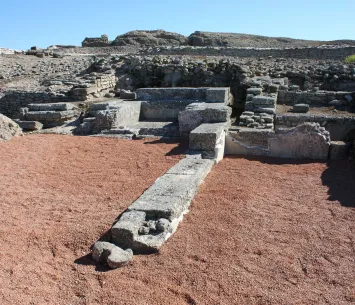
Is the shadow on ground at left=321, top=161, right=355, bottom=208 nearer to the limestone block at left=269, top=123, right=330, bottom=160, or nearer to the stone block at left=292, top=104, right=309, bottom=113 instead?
the limestone block at left=269, top=123, right=330, bottom=160

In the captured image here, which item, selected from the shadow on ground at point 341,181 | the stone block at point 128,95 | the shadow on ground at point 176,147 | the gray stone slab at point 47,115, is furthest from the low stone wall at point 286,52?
the shadow on ground at point 341,181

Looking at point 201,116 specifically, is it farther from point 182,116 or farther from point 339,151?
point 339,151

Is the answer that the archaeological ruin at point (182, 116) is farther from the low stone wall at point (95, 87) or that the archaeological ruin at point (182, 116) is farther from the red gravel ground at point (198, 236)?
the red gravel ground at point (198, 236)

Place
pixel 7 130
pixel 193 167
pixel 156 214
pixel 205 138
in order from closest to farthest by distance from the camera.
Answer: pixel 156 214 < pixel 193 167 < pixel 205 138 < pixel 7 130

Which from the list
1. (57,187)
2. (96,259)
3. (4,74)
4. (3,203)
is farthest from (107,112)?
(4,74)

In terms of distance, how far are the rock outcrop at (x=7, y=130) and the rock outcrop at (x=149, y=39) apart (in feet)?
82.2

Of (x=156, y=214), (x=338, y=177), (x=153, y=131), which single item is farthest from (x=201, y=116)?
(x=156, y=214)

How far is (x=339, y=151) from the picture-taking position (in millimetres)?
7078

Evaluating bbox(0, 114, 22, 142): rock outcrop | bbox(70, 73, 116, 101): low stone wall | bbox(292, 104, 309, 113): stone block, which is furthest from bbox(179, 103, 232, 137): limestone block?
bbox(70, 73, 116, 101): low stone wall

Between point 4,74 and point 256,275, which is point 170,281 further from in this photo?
point 4,74

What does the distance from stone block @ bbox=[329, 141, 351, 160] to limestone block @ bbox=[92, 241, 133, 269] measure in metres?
4.94

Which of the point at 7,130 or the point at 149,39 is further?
the point at 149,39

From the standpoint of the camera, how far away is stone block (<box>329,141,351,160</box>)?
7.05 metres

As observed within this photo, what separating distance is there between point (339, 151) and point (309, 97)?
13.9 ft
